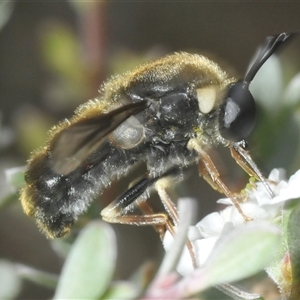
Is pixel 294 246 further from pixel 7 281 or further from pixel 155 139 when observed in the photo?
pixel 7 281

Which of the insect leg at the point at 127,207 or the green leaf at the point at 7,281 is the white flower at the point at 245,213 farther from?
the green leaf at the point at 7,281

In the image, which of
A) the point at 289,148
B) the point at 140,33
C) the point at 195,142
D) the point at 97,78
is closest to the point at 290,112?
the point at 289,148

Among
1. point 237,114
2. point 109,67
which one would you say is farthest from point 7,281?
point 109,67

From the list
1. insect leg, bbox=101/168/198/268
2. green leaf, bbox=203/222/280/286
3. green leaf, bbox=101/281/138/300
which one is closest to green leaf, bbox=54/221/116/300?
green leaf, bbox=101/281/138/300

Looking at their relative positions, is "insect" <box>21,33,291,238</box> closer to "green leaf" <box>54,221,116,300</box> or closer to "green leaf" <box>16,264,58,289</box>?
"green leaf" <box>16,264,58,289</box>

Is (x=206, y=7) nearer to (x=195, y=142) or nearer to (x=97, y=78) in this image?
(x=97, y=78)

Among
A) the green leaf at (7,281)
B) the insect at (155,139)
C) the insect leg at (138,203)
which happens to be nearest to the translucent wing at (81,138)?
the insect at (155,139)
